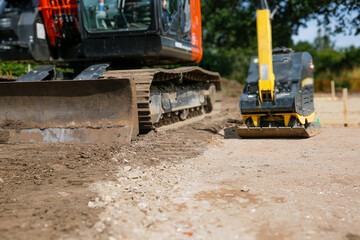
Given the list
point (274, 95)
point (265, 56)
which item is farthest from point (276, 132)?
point (265, 56)

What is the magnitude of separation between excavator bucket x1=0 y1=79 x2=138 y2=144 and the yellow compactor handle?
2.16 metres

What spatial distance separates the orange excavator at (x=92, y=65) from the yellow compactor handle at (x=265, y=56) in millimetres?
1580

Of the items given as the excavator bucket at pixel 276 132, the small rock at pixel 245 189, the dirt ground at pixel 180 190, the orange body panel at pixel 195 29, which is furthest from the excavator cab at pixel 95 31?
the small rock at pixel 245 189

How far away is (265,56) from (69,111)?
10.8 feet

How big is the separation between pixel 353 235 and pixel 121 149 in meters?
3.54

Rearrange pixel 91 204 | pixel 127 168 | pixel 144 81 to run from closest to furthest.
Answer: pixel 91 204
pixel 127 168
pixel 144 81

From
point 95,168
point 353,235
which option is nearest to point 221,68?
point 95,168

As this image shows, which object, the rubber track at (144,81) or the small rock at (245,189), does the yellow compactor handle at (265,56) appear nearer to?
the rubber track at (144,81)

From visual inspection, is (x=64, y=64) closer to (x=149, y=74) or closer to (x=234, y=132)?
(x=149, y=74)

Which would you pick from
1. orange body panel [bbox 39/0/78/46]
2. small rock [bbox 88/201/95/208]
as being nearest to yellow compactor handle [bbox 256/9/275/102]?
orange body panel [bbox 39/0/78/46]

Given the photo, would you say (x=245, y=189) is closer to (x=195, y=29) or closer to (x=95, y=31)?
(x=95, y=31)

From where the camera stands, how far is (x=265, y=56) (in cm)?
695

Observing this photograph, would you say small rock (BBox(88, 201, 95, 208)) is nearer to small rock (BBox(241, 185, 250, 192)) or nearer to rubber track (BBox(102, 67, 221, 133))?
small rock (BBox(241, 185, 250, 192))

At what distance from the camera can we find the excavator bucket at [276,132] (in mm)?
6996
